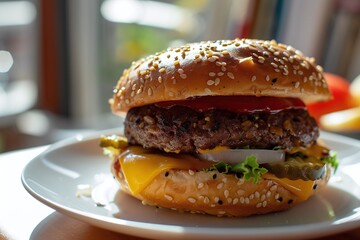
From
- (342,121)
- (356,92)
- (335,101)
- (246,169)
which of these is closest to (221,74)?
(246,169)

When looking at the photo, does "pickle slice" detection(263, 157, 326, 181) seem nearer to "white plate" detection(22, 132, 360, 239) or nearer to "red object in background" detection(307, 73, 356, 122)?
"white plate" detection(22, 132, 360, 239)

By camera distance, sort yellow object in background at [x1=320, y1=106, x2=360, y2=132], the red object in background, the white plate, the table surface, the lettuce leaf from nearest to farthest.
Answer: the white plate
the table surface
the lettuce leaf
yellow object in background at [x1=320, y1=106, x2=360, y2=132]
the red object in background

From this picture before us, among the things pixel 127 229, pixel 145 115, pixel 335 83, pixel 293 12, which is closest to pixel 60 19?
pixel 293 12

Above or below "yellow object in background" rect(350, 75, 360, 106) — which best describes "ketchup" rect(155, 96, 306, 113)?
above

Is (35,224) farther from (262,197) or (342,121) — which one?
(342,121)

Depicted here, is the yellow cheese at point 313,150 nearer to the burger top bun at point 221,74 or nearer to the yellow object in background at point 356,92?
the burger top bun at point 221,74

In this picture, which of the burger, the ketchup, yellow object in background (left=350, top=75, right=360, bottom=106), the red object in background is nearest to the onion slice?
the burger

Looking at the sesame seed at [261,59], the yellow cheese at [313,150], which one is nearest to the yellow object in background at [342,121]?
the yellow cheese at [313,150]
